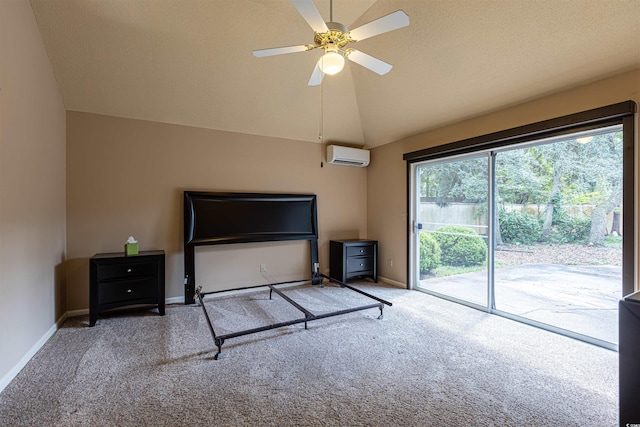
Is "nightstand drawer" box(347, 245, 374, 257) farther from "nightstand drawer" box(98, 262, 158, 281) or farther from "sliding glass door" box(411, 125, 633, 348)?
"nightstand drawer" box(98, 262, 158, 281)

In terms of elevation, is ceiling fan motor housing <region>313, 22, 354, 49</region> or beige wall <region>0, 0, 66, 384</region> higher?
ceiling fan motor housing <region>313, 22, 354, 49</region>

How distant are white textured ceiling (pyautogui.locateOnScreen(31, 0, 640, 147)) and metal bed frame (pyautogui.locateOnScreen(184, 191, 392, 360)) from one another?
1086 millimetres

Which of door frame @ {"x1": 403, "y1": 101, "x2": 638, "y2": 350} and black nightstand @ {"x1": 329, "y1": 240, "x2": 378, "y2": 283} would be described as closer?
door frame @ {"x1": 403, "y1": 101, "x2": 638, "y2": 350}

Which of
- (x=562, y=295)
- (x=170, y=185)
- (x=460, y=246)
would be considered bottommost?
(x=562, y=295)

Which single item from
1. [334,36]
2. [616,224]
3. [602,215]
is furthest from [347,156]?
[616,224]

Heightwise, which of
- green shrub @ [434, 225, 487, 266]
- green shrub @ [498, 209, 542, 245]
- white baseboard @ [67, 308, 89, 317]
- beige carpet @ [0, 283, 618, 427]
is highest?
green shrub @ [498, 209, 542, 245]

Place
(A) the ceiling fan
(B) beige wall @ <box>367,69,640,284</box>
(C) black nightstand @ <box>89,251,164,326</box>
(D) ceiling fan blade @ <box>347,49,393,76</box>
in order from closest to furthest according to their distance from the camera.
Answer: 1. (A) the ceiling fan
2. (D) ceiling fan blade @ <box>347,49,393,76</box>
3. (B) beige wall @ <box>367,69,640,284</box>
4. (C) black nightstand @ <box>89,251,164,326</box>

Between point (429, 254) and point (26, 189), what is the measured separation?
4596mm

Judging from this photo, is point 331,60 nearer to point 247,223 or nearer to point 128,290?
point 247,223

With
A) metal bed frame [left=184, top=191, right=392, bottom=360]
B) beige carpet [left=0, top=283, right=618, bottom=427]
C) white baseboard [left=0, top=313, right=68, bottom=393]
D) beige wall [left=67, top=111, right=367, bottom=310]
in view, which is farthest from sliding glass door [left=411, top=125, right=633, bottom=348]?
white baseboard [left=0, top=313, right=68, bottom=393]

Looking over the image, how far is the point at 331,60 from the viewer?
206 centimetres

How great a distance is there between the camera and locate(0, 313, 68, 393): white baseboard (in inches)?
77.0

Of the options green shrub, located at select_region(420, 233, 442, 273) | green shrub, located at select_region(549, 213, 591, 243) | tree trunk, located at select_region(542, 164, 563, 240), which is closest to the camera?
green shrub, located at select_region(549, 213, 591, 243)

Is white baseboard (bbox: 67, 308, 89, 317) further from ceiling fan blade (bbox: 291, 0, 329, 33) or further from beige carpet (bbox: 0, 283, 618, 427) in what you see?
ceiling fan blade (bbox: 291, 0, 329, 33)
